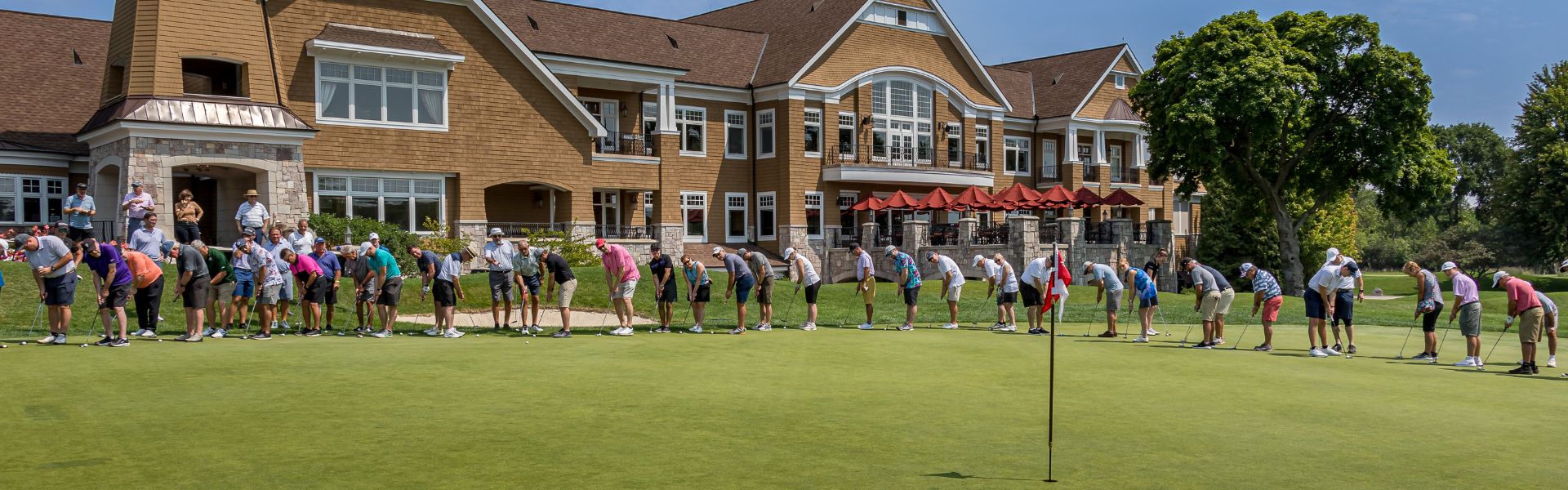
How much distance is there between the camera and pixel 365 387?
12.0m

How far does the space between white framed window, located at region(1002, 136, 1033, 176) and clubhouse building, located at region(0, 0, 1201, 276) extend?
3.7 inches

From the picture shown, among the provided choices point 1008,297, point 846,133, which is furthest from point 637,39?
point 1008,297

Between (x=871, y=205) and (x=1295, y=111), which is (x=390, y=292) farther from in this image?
(x=1295, y=111)

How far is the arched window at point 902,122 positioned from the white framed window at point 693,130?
6256 mm

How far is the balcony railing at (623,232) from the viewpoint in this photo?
37.1 m

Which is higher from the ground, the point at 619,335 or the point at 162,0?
the point at 162,0

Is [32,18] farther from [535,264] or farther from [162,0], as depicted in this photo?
[535,264]

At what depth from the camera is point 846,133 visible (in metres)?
43.1

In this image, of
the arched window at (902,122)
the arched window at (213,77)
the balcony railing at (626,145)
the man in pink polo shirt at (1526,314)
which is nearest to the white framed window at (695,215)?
the balcony railing at (626,145)

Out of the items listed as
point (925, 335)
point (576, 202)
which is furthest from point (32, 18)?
point (925, 335)

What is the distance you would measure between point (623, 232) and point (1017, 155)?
19172mm

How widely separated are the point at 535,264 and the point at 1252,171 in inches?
1217

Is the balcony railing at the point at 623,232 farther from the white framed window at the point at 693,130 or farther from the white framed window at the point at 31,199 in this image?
the white framed window at the point at 31,199

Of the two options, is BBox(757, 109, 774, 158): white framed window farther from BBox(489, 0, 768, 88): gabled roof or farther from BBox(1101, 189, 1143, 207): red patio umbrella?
BBox(1101, 189, 1143, 207): red patio umbrella
